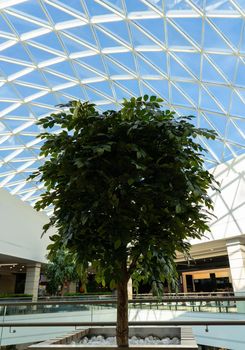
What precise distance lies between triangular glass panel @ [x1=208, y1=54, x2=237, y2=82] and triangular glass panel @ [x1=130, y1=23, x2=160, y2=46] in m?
3.75

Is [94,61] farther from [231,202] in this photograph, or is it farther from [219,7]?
[231,202]

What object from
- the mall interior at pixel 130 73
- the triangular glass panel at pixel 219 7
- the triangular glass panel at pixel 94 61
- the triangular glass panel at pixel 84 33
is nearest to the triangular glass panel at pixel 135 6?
the mall interior at pixel 130 73

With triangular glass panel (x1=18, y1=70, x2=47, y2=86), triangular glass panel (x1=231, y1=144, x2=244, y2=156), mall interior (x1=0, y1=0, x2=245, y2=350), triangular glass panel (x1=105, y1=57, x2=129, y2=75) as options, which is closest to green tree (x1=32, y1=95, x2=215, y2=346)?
mall interior (x1=0, y1=0, x2=245, y2=350)

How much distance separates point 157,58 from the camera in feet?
60.4

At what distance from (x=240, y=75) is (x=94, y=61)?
9387mm

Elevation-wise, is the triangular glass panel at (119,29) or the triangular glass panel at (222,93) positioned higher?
the triangular glass panel at (119,29)

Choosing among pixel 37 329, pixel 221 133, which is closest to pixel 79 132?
pixel 37 329

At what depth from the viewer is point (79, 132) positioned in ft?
15.3

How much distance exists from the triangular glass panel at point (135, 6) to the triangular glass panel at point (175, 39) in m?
1.66

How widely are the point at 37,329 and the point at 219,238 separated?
2100cm

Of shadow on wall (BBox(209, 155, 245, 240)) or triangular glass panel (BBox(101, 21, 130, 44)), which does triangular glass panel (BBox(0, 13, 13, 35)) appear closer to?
triangular glass panel (BBox(101, 21, 130, 44))

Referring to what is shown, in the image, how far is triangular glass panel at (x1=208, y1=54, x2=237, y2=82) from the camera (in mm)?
17047

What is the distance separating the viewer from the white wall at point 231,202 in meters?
23.7

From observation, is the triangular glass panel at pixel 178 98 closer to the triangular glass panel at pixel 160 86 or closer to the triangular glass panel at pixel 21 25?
the triangular glass panel at pixel 160 86
